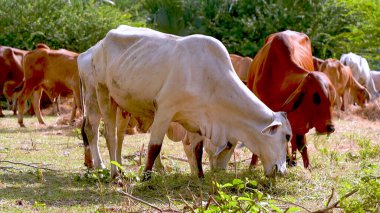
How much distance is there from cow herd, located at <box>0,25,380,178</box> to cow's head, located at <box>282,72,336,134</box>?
0.4 inches

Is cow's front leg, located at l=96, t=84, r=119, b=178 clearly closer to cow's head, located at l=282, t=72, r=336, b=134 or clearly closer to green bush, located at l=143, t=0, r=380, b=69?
cow's head, located at l=282, t=72, r=336, b=134

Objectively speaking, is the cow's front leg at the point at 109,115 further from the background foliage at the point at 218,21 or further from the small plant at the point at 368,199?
the background foliage at the point at 218,21

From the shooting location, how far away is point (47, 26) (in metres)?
24.9

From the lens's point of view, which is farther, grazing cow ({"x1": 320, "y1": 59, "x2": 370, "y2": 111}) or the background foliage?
the background foliage

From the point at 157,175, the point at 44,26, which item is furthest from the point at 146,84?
the point at 44,26

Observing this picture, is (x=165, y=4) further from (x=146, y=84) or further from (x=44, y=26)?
(x=146, y=84)

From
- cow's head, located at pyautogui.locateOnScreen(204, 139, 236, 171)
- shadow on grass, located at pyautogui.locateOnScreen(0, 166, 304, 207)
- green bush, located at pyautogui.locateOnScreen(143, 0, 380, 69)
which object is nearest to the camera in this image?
shadow on grass, located at pyautogui.locateOnScreen(0, 166, 304, 207)

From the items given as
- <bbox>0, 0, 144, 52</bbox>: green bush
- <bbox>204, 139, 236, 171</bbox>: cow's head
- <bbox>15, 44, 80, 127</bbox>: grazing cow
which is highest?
<bbox>204, 139, 236, 171</bbox>: cow's head

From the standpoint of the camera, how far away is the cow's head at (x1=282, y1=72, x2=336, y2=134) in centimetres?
897

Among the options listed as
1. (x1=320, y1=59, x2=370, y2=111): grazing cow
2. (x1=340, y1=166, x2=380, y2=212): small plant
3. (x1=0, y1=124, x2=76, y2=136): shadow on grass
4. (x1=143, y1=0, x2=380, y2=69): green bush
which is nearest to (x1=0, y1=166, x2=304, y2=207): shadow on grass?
(x1=340, y1=166, x2=380, y2=212): small plant

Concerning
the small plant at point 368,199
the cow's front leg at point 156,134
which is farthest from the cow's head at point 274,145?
the small plant at point 368,199

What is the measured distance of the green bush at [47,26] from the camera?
24.9 m

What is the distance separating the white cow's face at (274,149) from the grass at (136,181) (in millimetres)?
134

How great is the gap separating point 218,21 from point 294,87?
19.2 meters
